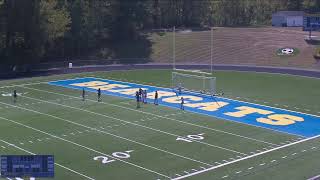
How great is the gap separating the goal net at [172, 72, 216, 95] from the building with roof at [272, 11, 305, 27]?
133ft

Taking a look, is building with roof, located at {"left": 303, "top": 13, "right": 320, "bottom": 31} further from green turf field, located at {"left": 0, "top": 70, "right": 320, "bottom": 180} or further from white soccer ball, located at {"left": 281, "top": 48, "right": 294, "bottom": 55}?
green turf field, located at {"left": 0, "top": 70, "right": 320, "bottom": 180}

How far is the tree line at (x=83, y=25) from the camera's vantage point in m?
56.9

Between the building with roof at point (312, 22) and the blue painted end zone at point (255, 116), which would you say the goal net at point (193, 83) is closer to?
the blue painted end zone at point (255, 116)

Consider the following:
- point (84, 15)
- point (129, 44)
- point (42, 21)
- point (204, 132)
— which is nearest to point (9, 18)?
point (42, 21)

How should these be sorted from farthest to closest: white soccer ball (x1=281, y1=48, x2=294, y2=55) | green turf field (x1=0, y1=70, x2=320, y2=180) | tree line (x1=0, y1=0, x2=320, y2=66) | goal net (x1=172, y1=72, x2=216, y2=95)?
white soccer ball (x1=281, y1=48, x2=294, y2=55) < tree line (x1=0, y1=0, x2=320, y2=66) < goal net (x1=172, y1=72, x2=216, y2=95) < green turf field (x1=0, y1=70, x2=320, y2=180)

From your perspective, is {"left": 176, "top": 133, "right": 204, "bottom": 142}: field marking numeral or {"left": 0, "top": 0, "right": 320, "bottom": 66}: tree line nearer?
{"left": 176, "top": 133, "right": 204, "bottom": 142}: field marking numeral

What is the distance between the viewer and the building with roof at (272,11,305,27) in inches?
3194

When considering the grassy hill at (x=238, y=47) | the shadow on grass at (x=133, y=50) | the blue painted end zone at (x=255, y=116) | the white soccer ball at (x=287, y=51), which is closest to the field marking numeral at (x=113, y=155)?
the blue painted end zone at (x=255, y=116)

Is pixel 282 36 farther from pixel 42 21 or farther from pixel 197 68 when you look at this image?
pixel 42 21

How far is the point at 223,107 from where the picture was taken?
121 feet

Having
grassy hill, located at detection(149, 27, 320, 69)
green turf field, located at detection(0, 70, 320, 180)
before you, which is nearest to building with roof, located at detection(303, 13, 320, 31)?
grassy hill, located at detection(149, 27, 320, 69)

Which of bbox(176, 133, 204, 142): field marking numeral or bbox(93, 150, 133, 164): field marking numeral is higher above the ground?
bbox(176, 133, 204, 142): field marking numeral

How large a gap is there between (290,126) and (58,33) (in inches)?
1391

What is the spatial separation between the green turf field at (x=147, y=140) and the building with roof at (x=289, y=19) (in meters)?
40.4
